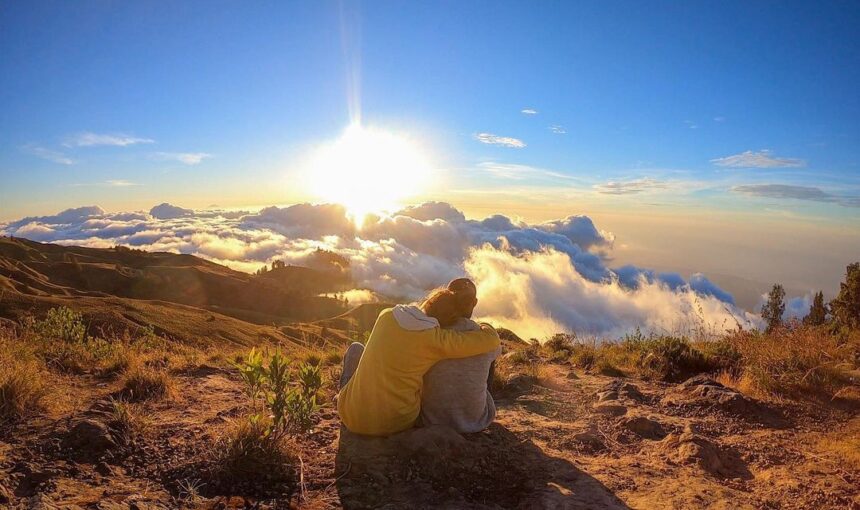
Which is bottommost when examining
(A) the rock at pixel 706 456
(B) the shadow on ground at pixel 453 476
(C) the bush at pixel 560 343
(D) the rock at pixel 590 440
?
(C) the bush at pixel 560 343

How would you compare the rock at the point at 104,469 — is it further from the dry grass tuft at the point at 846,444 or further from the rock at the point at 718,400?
the rock at the point at 718,400

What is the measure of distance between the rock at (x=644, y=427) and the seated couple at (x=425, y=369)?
2007 mm

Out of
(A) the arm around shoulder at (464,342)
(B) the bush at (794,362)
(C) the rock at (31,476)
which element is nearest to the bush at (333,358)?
Answer: (A) the arm around shoulder at (464,342)

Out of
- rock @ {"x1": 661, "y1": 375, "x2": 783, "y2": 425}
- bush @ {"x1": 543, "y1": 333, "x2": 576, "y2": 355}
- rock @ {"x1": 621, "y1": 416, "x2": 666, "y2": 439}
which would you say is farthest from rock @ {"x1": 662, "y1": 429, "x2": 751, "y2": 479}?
bush @ {"x1": 543, "y1": 333, "x2": 576, "y2": 355}

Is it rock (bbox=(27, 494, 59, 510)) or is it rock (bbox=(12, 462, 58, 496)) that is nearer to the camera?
rock (bbox=(27, 494, 59, 510))

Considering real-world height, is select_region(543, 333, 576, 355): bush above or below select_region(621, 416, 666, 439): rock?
below

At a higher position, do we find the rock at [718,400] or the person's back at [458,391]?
the person's back at [458,391]

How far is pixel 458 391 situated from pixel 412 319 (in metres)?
1.04

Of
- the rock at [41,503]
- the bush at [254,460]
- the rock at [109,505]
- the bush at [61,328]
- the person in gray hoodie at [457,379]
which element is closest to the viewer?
the rock at [41,503]

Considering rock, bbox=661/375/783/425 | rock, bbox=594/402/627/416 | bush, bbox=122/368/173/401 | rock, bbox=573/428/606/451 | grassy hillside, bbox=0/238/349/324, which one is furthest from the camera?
grassy hillside, bbox=0/238/349/324

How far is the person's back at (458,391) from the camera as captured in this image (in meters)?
4.23

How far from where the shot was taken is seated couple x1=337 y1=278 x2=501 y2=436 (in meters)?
3.84

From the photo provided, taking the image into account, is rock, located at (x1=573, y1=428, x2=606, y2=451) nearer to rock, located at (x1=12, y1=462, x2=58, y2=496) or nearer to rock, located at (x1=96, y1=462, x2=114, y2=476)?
rock, located at (x1=96, y1=462, x2=114, y2=476)

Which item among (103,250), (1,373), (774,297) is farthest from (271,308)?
(1,373)
